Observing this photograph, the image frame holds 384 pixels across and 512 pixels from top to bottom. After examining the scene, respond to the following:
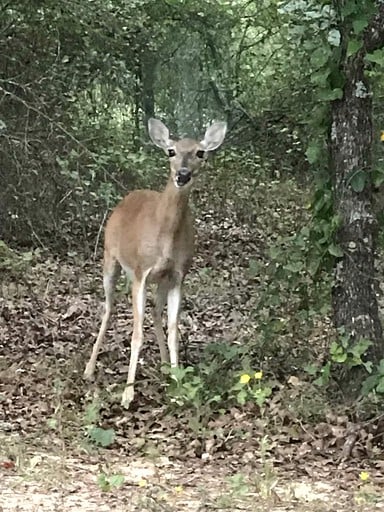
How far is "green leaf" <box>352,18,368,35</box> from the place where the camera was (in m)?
6.04

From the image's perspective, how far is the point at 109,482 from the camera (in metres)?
5.20

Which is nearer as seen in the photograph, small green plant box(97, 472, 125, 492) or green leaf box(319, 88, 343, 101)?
small green plant box(97, 472, 125, 492)

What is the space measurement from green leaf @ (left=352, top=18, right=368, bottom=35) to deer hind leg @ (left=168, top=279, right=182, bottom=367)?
2.46 metres

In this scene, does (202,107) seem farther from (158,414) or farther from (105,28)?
(158,414)

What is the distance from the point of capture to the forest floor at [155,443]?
517cm

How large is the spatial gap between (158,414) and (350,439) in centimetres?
136

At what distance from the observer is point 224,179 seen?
14.3 metres

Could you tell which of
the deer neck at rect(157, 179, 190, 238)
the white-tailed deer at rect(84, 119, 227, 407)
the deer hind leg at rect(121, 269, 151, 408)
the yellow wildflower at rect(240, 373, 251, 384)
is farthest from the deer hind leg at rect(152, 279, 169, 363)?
the yellow wildflower at rect(240, 373, 251, 384)

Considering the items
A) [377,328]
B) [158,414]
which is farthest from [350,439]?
[158,414]

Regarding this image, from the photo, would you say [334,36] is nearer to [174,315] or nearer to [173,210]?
[173,210]

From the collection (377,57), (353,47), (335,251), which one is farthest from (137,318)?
(377,57)

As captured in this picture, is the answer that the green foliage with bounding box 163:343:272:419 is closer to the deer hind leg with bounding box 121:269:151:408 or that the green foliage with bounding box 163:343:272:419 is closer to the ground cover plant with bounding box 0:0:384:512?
the ground cover plant with bounding box 0:0:384:512

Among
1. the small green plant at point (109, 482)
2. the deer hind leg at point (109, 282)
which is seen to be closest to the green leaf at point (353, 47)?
the small green plant at point (109, 482)

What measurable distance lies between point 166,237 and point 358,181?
5.61 feet
